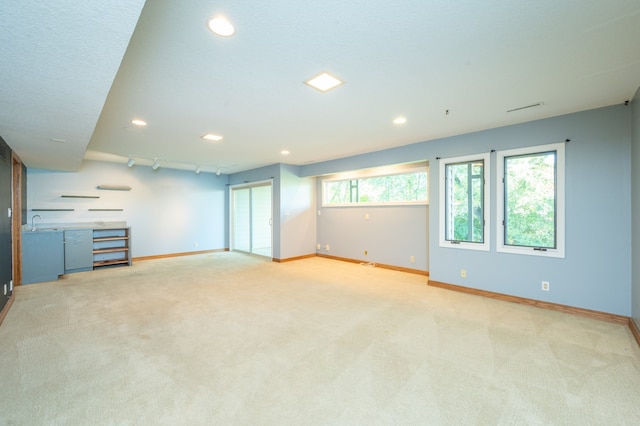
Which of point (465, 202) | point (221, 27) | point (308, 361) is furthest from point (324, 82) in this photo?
point (465, 202)

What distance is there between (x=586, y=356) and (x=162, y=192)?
839 centimetres

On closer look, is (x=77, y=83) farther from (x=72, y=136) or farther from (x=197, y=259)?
(x=197, y=259)

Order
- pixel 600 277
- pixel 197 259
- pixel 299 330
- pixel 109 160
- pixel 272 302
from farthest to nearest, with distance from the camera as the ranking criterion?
pixel 197 259 < pixel 109 160 < pixel 272 302 < pixel 600 277 < pixel 299 330

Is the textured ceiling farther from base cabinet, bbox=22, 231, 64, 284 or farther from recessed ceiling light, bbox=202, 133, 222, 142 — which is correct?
base cabinet, bbox=22, 231, 64, 284

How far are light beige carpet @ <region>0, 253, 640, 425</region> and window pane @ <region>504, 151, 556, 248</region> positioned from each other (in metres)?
0.95

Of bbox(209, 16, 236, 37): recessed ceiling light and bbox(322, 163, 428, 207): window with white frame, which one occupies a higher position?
bbox(209, 16, 236, 37): recessed ceiling light

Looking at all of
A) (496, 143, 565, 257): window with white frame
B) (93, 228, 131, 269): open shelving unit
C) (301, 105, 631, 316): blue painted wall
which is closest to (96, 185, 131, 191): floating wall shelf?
(93, 228, 131, 269): open shelving unit

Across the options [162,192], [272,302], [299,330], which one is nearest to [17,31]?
[299,330]

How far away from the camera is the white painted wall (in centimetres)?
576

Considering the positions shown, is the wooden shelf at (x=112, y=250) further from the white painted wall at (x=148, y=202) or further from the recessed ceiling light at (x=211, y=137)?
the recessed ceiling light at (x=211, y=137)

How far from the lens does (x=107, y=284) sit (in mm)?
4691

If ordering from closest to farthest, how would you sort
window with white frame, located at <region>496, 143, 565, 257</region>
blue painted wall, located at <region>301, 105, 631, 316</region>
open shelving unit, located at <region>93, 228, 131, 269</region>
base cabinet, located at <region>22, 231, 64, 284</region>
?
blue painted wall, located at <region>301, 105, 631, 316</region>
window with white frame, located at <region>496, 143, 565, 257</region>
base cabinet, located at <region>22, 231, 64, 284</region>
open shelving unit, located at <region>93, 228, 131, 269</region>

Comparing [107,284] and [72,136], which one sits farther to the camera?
[107,284]

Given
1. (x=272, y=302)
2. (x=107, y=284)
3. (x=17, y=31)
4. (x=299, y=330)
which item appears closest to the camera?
(x=17, y=31)
